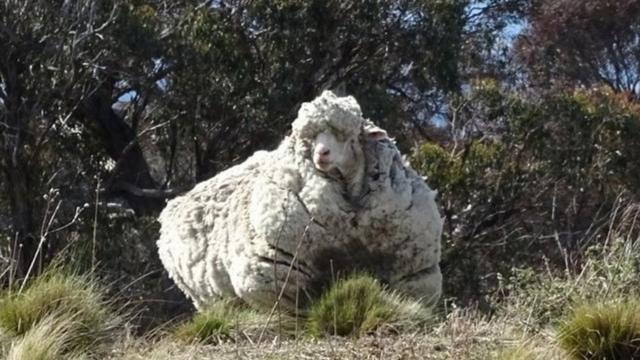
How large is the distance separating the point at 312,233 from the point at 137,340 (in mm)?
1274

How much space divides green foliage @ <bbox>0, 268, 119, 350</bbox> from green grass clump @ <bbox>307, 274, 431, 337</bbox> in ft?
3.48

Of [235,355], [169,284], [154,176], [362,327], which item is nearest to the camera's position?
[235,355]

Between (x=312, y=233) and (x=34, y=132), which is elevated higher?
(x=34, y=132)

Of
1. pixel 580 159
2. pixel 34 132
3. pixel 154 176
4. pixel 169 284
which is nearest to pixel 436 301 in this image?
pixel 169 284

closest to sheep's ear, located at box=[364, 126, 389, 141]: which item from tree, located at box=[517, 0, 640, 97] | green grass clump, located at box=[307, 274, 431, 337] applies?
green grass clump, located at box=[307, 274, 431, 337]

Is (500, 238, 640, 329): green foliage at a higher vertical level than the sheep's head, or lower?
lower

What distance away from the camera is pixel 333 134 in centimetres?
863

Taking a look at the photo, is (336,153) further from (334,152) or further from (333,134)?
(333,134)

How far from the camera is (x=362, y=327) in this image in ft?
24.3

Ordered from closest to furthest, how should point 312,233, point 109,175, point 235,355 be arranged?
point 235,355 → point 312,233 → point 109,175

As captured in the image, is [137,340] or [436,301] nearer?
[137,340]

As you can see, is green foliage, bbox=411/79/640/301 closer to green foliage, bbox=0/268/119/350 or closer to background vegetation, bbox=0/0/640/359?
background vegetation, bbox=0/0/640/359

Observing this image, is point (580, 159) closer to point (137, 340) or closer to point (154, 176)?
point (154, 176)

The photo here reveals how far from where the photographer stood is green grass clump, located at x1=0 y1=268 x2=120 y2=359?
24.1 ft
